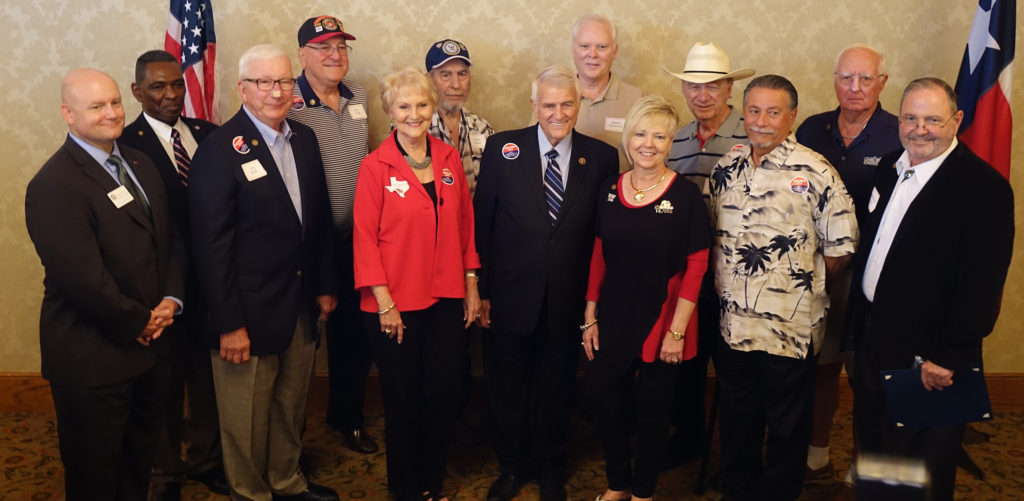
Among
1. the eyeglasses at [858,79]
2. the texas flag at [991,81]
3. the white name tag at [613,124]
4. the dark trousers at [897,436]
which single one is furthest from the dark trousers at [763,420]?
the texas flag at [991,81]

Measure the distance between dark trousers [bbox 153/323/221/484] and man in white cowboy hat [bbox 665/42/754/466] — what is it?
2076 mm

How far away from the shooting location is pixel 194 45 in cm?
358

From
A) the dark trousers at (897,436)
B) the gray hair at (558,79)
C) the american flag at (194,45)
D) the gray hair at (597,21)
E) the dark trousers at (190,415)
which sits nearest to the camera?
the dark trousers at (897,436)

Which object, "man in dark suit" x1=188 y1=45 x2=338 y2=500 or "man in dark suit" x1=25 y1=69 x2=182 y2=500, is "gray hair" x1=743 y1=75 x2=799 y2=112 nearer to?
"man in dark suit" x1=188 y1=45 x2=338 y2=500

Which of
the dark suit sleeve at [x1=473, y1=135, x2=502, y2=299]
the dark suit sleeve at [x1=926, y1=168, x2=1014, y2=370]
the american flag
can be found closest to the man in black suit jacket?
the dark suit sleeve at [x1=926, y1=168, x2=1014, y2=370]

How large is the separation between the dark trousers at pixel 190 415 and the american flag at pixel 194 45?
3.78 feet

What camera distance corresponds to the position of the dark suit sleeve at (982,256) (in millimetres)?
2426

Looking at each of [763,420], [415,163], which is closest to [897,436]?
[763,420]

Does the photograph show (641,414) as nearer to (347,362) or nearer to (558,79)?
(558,79)

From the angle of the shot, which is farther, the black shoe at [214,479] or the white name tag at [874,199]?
the black shoe at [214,479]

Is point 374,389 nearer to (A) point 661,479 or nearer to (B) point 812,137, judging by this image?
(A) point 661,479

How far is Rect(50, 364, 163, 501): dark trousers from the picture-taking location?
2545 millimetres

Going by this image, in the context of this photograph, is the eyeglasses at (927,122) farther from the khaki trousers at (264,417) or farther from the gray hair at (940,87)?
the khaki trousers at (264,417)

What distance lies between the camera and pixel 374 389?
420 centimetres
